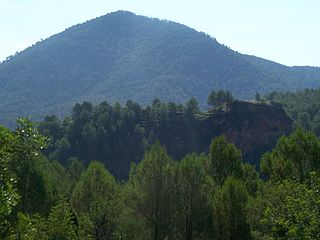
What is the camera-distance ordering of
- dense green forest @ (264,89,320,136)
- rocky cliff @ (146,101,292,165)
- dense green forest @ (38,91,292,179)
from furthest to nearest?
dense green forest @ (264,89,320,136) → rocky cliff @ (146,101,292,165) → dense green forest @ (38,91,292,179)

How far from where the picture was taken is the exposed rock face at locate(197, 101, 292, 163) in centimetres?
15212

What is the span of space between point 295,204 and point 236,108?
137m

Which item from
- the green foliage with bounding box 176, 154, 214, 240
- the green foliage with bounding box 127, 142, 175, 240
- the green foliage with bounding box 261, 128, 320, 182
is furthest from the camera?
the green foliage with bounding box 176, 154, 214, 240

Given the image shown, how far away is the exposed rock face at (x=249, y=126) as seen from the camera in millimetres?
152125

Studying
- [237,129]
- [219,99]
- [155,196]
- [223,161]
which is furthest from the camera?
[237,129]

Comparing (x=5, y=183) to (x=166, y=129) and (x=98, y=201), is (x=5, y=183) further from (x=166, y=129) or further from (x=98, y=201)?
(x=166, y=129)

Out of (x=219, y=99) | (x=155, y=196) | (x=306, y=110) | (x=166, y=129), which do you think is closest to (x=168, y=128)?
(x=166, y=129)

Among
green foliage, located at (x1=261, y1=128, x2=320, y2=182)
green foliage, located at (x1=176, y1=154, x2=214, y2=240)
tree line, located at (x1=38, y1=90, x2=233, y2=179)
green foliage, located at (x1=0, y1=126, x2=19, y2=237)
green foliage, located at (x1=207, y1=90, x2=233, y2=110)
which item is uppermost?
green foliage, located at (x1=0, y1=126, x2=19, y2=237)

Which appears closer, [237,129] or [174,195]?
[174,195]

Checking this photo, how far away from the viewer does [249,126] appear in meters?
153

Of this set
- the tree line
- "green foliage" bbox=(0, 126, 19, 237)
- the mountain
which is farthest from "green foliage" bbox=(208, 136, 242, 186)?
the mountain

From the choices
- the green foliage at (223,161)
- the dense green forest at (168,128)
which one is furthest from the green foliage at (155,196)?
the dense green forest at (168,128)

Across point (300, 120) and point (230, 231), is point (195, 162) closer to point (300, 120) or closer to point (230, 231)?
point (230, 231)

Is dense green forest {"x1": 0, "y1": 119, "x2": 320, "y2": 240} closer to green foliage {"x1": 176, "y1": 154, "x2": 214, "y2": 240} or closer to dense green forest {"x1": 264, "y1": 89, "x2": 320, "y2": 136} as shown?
green foliage {"x1": 176, "y1": 154, "x2": 214, "y2": 240}
